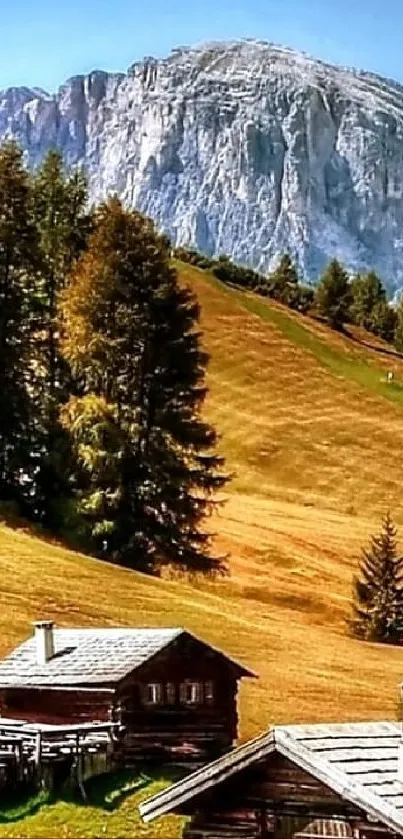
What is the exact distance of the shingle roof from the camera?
35531 millimetres

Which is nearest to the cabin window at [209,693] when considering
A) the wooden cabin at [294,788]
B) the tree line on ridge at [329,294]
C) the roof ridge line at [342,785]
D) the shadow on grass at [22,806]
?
the shadow on grass at [22,806]

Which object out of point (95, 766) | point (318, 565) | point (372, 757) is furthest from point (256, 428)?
point (372, 757)

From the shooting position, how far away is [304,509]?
77.5 metres

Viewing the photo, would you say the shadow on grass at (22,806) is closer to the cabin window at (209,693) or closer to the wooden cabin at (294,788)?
the cabin window at (209,693)

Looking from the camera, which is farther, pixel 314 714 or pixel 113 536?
pixel 113 536

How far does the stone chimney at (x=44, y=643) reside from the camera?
36344 mm

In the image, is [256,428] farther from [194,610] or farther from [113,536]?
[194,610]

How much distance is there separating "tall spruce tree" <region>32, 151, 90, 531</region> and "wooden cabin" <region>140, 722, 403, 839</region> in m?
34.8

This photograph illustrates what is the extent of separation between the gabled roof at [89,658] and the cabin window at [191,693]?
0.90 metres

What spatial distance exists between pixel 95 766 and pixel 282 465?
52.4 metres

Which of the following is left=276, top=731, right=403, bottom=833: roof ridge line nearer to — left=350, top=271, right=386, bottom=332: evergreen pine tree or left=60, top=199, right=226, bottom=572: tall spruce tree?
left=60, top=199, right=226, bottom=572: tall spruce tree

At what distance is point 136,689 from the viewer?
35781 mm

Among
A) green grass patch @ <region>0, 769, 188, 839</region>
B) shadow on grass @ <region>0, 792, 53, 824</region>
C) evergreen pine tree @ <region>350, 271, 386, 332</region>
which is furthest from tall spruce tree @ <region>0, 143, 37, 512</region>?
evergreen pine tree @ <region>350, 271, 386, 332</region>

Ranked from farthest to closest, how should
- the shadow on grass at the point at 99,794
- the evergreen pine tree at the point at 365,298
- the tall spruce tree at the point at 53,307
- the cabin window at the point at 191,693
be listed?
1. the evergreen pine tree at the point at 365,298
2. the tall spruce tree at the point at 53,307
3. the cabin window at the point at 191,693
4. the shadow on grass at the point at 99,794
